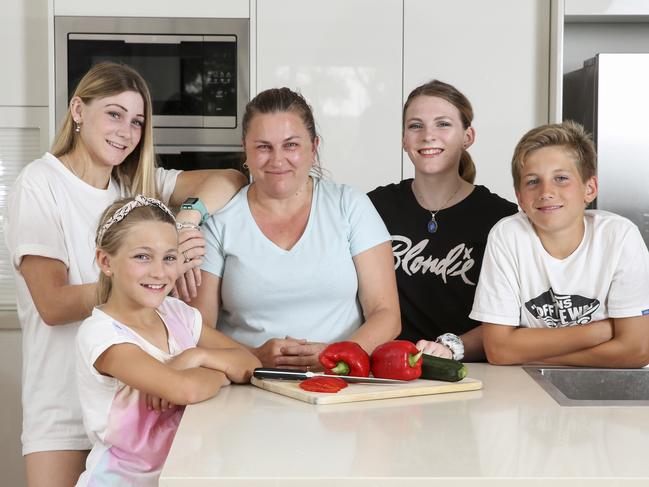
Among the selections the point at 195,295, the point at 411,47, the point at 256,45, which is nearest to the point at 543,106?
the point at 411,47

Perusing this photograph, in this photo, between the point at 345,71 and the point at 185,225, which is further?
the point at 345,71

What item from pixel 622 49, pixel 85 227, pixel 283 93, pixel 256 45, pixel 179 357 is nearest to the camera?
pixel 179 357

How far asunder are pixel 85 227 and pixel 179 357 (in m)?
0.41

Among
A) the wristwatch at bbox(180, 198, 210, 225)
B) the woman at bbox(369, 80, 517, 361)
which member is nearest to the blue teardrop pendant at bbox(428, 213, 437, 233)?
the woman at bbox(369, 80, 517, 361)

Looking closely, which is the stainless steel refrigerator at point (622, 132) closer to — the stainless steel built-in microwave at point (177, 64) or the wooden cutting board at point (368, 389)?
the stainless steel built-in microwave at point (177, 64)

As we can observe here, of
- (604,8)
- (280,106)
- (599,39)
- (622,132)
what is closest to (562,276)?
(280,106)

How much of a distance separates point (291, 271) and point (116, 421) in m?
0.55

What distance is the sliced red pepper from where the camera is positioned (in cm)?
147

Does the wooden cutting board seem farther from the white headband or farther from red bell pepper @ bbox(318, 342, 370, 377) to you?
the white headband

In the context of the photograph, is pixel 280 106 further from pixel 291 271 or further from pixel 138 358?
pixel 138 358

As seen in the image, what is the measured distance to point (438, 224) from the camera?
7.34 feet

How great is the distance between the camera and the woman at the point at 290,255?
1919mm

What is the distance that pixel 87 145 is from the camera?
6.17 ft

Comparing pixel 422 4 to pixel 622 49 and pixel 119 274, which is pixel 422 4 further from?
pixel 119 274
